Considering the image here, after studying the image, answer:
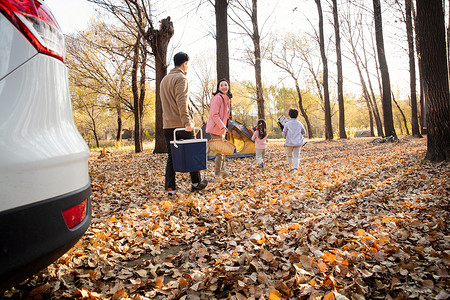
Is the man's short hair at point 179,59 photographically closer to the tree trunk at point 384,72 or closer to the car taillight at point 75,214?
the car taillight at point 75,214

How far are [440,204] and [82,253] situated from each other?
14.2 feet

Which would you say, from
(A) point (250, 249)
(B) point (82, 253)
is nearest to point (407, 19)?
(A) point (250, 249)

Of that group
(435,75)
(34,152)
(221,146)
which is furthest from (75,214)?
(435,75)

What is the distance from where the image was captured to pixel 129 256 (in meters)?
2.60

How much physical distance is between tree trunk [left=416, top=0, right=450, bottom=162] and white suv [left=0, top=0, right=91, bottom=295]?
756cm

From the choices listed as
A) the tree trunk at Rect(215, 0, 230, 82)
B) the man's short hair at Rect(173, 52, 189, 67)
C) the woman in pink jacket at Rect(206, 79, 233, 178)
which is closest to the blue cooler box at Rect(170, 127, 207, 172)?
the man's short hair at Rect(173, 52, 189, 67)

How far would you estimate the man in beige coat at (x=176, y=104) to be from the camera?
421 cm

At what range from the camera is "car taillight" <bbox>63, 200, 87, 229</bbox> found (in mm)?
1408

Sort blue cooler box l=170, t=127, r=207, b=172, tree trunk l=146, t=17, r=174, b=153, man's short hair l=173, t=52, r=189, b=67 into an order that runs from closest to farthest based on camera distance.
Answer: blue cooler box l=170, t=127, r=207, b=172
man's short hair l=173, t=52, r=189, b=67
tree trunk l=146, t=17, r=174, b=153

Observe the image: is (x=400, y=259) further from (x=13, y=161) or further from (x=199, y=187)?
(x=199, y=187)

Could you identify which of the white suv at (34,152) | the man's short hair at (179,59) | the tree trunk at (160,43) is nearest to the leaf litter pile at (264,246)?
the white suv at (34,152)

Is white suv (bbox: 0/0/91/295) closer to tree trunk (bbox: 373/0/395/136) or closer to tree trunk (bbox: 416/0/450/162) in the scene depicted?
tree trunk (bbox: 416/0/450/162)

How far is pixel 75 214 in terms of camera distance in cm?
148

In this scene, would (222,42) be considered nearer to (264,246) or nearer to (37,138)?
(264,246)
